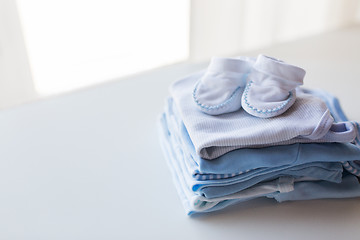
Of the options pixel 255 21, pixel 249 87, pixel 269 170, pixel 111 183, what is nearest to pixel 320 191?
pixel 269 170

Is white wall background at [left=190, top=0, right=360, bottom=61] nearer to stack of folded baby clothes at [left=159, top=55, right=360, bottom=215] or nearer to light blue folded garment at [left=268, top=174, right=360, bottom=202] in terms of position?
stack of folded baby clothes at [left=159, top=55, right=360, bottom=215]

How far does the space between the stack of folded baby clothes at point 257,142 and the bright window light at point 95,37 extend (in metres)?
0.49

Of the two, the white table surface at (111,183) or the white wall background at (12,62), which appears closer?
the white table surface at (111,183)

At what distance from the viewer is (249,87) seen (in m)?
0.78

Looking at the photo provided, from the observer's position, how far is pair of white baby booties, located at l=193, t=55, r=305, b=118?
0.75 m

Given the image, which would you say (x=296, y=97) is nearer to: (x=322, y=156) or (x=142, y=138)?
(x=322, y=156)

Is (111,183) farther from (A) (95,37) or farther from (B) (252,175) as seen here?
(A) (95,37)

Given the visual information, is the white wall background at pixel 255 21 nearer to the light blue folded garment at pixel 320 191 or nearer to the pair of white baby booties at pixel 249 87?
the pair of white baby booties at pixel 249 87

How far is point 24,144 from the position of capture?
35.3 inches

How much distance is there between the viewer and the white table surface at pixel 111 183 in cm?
71

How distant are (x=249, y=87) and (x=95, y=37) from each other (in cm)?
62

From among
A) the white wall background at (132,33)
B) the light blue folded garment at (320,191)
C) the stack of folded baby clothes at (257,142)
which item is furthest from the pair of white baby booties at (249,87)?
the white wall background at (132,33)

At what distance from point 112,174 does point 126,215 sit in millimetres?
107

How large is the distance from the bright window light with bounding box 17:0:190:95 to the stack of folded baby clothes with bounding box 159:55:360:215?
49 centimetres
